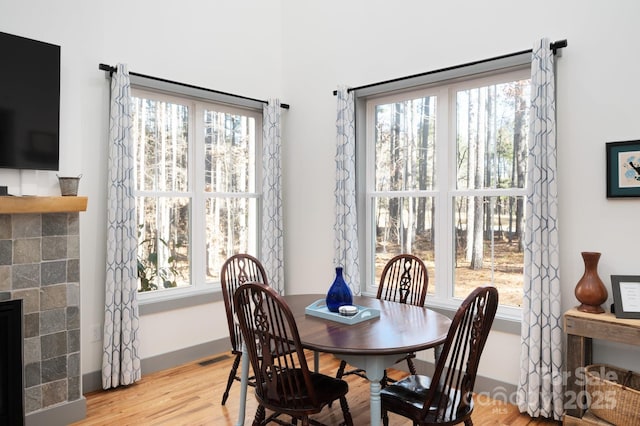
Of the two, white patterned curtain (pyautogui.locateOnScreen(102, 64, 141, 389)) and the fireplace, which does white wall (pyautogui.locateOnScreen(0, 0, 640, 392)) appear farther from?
the fireplace

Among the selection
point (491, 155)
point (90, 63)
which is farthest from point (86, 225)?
point (491, 155)

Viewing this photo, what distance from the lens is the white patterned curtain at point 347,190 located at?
383 centimetres

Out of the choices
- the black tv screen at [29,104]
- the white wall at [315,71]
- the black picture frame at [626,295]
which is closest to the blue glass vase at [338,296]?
the white wall at [315,71]

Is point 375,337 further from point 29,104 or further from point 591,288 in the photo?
point 29,104

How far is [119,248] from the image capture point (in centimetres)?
325

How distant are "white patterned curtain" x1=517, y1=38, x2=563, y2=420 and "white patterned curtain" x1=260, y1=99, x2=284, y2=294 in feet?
7.51

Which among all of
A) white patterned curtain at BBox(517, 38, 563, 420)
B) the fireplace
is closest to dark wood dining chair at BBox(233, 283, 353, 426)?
white patterned curtain at BBox(517, 38, 563, 420)

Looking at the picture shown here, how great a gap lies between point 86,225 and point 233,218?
1.42 m

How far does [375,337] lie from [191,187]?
251 centimetres

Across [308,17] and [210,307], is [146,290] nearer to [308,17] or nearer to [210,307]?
[210,307]

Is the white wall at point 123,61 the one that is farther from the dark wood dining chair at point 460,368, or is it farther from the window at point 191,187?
the dark wood dining chair at point 460,368

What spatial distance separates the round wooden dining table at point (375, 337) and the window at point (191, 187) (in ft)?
5.35

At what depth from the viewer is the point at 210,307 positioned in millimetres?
4062

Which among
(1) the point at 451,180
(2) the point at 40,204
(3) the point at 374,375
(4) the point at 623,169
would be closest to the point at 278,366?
(3) the point at 374,375
